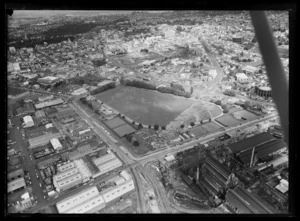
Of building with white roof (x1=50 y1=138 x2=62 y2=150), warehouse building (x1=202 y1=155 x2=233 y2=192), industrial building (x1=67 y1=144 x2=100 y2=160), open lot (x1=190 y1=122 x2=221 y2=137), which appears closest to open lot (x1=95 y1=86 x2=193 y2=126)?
open lot (x1=190 y1=122 x2=221 y2=137)

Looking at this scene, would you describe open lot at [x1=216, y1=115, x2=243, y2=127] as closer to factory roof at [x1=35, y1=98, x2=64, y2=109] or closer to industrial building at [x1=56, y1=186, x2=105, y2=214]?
industrial building at [x1=56, y1=186, x2=105, y2=214]

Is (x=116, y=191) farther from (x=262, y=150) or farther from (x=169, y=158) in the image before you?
(x=262, y=150)

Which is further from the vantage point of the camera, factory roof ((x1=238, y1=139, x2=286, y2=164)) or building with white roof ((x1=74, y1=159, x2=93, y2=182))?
factory roof ((x1=238, y1=139, x2=286, y2=164))

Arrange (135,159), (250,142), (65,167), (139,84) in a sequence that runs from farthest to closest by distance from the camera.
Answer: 1. (139,84)
2. (250,142)
3. (135,159)
4. (65,167)

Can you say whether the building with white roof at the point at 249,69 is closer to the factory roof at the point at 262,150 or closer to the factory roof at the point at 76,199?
the factory roof at the point at 262,150

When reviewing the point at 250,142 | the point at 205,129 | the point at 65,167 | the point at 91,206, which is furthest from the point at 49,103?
the point at 250,142
